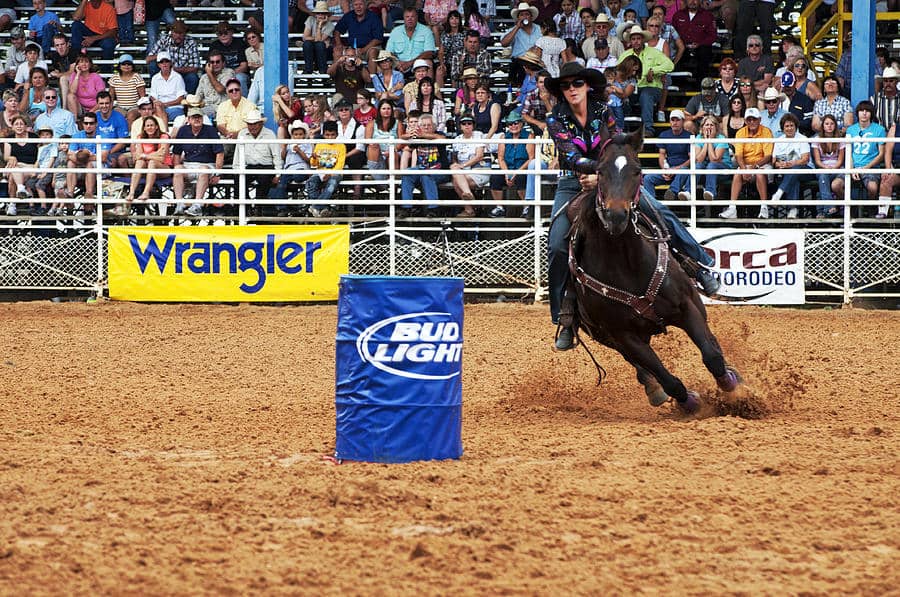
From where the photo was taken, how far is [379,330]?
6.54 m

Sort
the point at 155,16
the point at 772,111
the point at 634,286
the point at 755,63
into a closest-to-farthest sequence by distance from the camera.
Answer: the point at 634,286 < the point at 772,111 < the point at 755,63 < the point at 155,16

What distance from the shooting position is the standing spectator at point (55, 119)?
1923cm

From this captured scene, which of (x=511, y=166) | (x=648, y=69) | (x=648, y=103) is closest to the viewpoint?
(x=511, y=166)

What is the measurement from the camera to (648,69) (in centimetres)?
1900

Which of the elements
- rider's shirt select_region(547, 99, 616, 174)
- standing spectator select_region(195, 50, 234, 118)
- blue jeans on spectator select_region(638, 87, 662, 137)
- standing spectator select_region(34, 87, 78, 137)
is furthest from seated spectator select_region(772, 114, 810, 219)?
standing spectator select_region(34, 87, 78, 137)

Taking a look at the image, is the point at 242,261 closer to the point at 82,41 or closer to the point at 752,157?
the point at 752,157

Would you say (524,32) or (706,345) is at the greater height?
(524,32)

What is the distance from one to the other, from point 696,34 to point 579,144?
12.8 metres

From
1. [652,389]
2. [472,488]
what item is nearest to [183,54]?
[652,389]

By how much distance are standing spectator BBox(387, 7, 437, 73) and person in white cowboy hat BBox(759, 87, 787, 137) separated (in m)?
5.86

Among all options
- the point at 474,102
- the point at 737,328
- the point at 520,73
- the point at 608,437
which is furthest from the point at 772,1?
the point at 608,437

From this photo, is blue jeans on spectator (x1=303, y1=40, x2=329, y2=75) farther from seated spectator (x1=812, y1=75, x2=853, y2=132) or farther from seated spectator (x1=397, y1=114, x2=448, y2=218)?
seated spectator (x1=812, y1=75, x2=853, y2=132)

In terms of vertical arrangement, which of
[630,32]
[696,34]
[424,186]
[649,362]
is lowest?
[649,362]

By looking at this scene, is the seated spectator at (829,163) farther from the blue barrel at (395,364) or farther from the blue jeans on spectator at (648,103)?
the blue barrel at (395,364)
